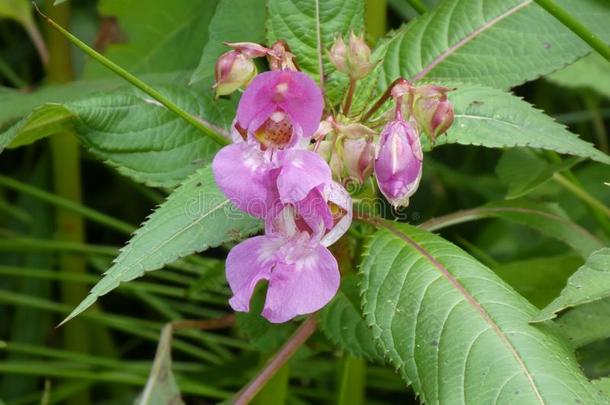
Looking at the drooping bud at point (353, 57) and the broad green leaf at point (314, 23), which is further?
the broad green leaf at point (314, 23)

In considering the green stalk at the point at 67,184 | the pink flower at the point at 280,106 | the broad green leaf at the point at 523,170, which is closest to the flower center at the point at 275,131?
the pink flower at the point at 280,106

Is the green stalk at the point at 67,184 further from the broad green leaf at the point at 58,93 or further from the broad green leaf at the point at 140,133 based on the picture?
the broad green leaf at the point at 140,133

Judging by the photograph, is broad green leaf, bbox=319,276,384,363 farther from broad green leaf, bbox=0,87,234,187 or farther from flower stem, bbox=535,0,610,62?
flower stem, bbox=535,0,610,62

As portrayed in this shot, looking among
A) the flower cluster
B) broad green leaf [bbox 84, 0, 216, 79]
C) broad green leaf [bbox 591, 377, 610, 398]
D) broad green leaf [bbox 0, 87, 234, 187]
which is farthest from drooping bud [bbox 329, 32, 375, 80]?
broad green leaf [bbox 84, 0, 216, 79]

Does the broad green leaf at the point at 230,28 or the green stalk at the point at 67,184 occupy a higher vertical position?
the broad green leaf at the point at 230,28

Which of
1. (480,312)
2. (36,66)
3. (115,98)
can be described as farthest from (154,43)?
(480,312)

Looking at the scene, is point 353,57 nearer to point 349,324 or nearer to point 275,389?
point 349,324
